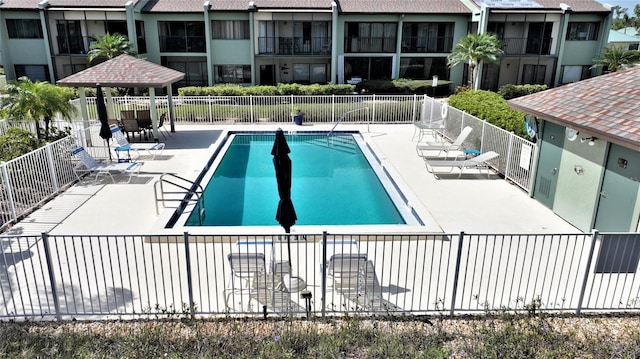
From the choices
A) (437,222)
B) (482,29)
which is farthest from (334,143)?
(482,29)

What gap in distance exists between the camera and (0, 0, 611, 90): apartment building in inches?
1174

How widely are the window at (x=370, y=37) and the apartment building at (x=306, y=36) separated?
0.07 m

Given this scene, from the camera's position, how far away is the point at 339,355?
17.9 ft

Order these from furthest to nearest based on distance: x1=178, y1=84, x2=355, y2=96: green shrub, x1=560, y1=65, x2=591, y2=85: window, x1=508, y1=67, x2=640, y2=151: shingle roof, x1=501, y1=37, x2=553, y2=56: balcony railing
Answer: x1=560, y1=65, x2=591, y2=85: window, x1=501, y1=37, x2=553, y2=56: balcony railing, x1=178, y1=84, x2=355, y2=96: green shrub, x1=508, y1=67, x2=640, y2=151: shingle roof

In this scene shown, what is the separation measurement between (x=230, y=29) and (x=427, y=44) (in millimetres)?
13592

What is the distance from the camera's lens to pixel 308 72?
33.2 metres

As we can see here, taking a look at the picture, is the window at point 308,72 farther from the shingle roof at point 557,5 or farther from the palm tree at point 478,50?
the shingle roof at point 557,5

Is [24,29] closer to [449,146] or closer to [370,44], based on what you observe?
[370,44]

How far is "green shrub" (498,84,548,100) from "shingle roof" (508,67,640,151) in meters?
20.4

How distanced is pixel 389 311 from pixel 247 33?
91.1 ft

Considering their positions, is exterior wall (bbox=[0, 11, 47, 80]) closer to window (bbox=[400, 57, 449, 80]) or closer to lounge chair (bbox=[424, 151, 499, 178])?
window (bbox=[400, 57, 449, 80])

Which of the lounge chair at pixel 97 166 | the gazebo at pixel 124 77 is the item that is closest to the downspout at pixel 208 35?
the gazebo at pixel 124 77

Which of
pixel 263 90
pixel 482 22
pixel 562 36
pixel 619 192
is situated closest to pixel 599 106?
pixel 619 192

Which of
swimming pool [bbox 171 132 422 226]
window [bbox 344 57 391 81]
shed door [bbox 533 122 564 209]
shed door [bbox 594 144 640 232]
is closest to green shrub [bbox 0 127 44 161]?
swimming pool [bbox 171 132 422 226]
